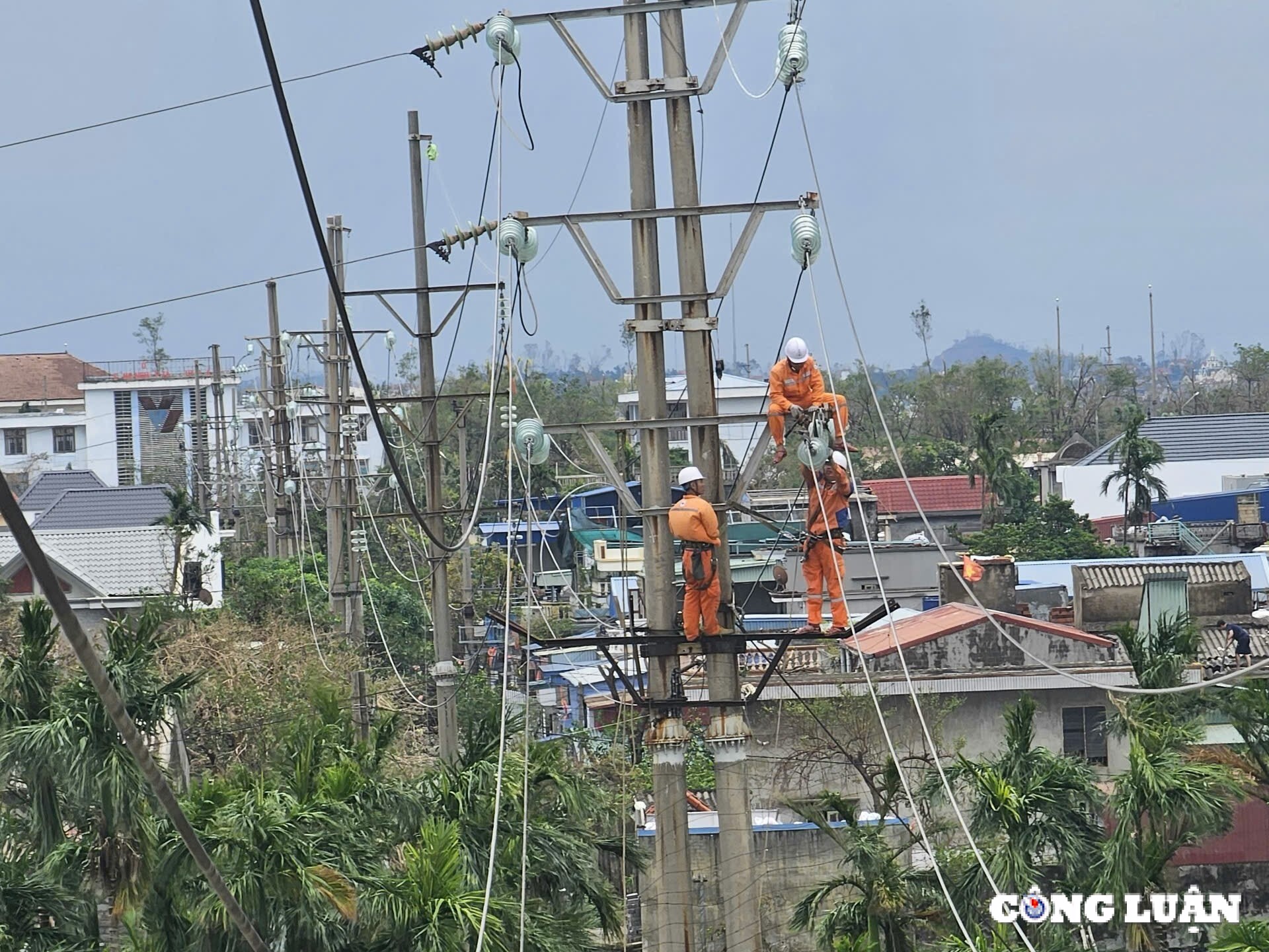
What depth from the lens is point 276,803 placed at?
1247 centimetres

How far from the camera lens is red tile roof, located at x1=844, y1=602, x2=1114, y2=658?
92.5 feet

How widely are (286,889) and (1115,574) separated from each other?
25828mm

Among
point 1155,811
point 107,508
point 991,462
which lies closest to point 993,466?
point 991,462

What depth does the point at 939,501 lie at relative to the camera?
75938mm

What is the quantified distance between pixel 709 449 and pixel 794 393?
0.80 metres

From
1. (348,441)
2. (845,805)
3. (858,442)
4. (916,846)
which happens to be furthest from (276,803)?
(858,442)

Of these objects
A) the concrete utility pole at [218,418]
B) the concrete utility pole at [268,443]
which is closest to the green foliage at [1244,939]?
the concrete utility pole at [268,443]

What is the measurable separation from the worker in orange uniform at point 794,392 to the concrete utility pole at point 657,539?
0.87m

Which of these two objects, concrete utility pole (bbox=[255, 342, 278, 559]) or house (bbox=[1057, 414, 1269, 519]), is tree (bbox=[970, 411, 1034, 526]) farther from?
concrete utility pole (bbox=[255, 342, 278, 559])

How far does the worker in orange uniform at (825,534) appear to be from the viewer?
13.5 meters

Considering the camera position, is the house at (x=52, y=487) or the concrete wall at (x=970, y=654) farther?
the house at (x=52, y=487)

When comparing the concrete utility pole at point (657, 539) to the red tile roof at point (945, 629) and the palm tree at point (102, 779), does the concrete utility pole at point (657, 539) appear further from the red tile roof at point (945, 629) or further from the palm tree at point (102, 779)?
the red tile roof at point (945, 629)

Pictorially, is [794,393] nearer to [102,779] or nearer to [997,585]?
[102,779]

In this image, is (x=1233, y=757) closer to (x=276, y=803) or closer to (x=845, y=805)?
(x=845, y=805)
